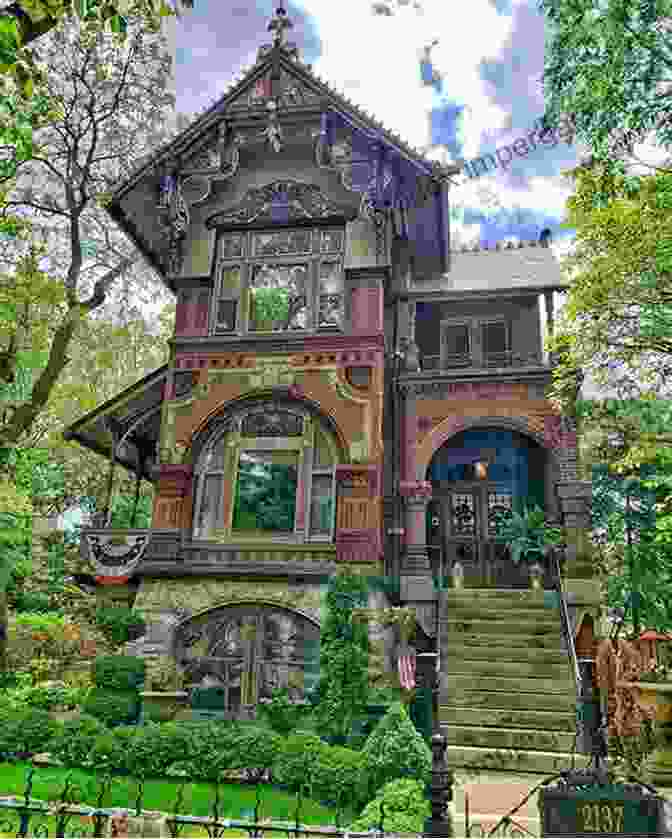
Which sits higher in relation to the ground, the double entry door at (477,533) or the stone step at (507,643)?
the double entry door at (477,533)

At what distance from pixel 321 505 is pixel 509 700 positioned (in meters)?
4.93

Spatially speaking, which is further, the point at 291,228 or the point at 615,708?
the point at 291,228

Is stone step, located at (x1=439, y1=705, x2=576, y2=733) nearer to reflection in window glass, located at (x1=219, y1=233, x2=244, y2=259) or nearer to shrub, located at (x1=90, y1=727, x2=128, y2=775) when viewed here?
shrub, located at (x1=90, y1=727, x2=128, y2=775)

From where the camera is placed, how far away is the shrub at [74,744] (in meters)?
8.94

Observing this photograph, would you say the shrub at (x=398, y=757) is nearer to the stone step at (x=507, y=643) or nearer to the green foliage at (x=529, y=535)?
the stone step at (x=507, y=643)

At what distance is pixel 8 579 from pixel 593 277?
12.5m

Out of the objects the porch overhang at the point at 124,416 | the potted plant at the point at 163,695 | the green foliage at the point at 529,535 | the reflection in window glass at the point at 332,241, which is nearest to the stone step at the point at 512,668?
the green foliage at the point at 529,535

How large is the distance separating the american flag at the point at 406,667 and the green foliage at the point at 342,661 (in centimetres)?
111

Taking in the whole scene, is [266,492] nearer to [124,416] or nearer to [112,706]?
[124,416]

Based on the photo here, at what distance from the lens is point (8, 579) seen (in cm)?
1352

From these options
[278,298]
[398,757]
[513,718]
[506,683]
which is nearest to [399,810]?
[398,757]

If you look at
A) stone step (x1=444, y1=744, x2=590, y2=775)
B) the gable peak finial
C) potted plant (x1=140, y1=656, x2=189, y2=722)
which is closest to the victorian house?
the gable peak finial

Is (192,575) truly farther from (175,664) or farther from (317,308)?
(317,308)

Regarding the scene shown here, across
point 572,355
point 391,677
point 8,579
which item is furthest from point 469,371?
point 8,579
